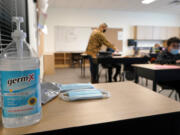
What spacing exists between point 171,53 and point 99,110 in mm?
2480

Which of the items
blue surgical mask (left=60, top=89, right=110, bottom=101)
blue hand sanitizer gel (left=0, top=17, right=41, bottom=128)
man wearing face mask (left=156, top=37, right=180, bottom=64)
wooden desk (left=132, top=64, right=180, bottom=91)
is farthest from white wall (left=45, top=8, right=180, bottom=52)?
blue hand sanitizer gel (left=0, top=17, right=41, bottom=128)

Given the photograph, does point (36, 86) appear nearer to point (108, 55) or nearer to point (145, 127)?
point (145, 127)

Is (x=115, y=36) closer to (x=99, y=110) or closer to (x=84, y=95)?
(x=84, y=95)

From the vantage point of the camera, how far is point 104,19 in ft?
24.1

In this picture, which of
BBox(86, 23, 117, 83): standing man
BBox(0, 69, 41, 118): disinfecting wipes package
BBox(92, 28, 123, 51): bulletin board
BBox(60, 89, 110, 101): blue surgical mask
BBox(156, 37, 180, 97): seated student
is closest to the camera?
BBox(0, 69, 41, 118): disinfecting wipes package

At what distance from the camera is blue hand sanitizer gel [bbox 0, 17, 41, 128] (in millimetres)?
434

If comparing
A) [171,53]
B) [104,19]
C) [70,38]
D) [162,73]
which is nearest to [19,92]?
[162,73]

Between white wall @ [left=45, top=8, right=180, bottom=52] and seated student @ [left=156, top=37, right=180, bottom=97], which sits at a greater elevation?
white wall @ [left=45, top=8, right=180, bottom=52]

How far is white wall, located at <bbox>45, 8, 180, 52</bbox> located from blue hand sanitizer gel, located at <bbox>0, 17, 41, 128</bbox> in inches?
269

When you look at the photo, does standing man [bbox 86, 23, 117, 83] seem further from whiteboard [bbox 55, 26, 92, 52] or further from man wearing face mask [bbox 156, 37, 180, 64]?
whiteboard [bbox 55, 26, 92, 52]

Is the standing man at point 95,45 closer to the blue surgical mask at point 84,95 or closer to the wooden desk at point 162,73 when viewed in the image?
the wooden desk at point 162,73

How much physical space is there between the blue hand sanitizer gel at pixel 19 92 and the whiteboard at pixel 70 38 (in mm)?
6729

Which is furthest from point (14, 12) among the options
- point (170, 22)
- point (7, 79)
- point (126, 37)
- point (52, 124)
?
point (170, 22)

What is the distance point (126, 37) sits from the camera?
770cm
